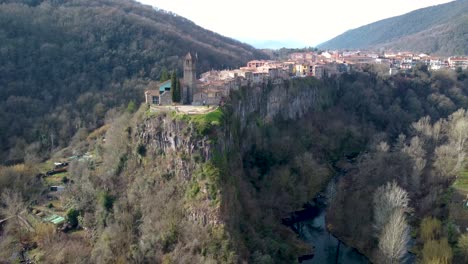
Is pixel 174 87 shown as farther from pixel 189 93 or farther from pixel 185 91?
pixel 189 93

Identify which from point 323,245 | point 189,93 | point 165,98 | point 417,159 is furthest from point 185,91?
point 417,159

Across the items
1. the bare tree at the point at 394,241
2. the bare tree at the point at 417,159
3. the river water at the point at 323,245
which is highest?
the bare tree at the point at 417,159

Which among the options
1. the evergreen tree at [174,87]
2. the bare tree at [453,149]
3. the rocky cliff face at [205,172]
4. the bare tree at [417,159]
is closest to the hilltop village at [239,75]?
the evergreen tree at [174,87]

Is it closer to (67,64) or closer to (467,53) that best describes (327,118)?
(67,64)

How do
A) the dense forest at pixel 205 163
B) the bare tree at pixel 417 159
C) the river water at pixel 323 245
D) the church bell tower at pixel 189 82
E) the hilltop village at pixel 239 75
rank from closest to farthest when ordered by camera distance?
the dense forest at pixel 205 163, the river water at pixel 323 245, the bare tree at pixel 417 159, the hilltop village at pixel 239 75, the church bell tower at pixel 189 82

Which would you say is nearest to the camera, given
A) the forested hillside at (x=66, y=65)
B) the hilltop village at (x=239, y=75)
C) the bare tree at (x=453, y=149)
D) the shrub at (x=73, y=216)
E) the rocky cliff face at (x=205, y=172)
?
the rocky cliff face at (x=205, y=172)

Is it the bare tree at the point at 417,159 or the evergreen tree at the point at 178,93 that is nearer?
the evergreen tree at the point at 178,93

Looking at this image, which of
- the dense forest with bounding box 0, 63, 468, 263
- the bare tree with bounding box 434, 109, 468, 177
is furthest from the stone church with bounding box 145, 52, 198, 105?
the bare tree with bounding box 434, 109, 468, 177

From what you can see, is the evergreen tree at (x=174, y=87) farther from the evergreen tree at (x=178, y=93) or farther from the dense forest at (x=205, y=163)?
the dense forest at (x=205, y=163)
